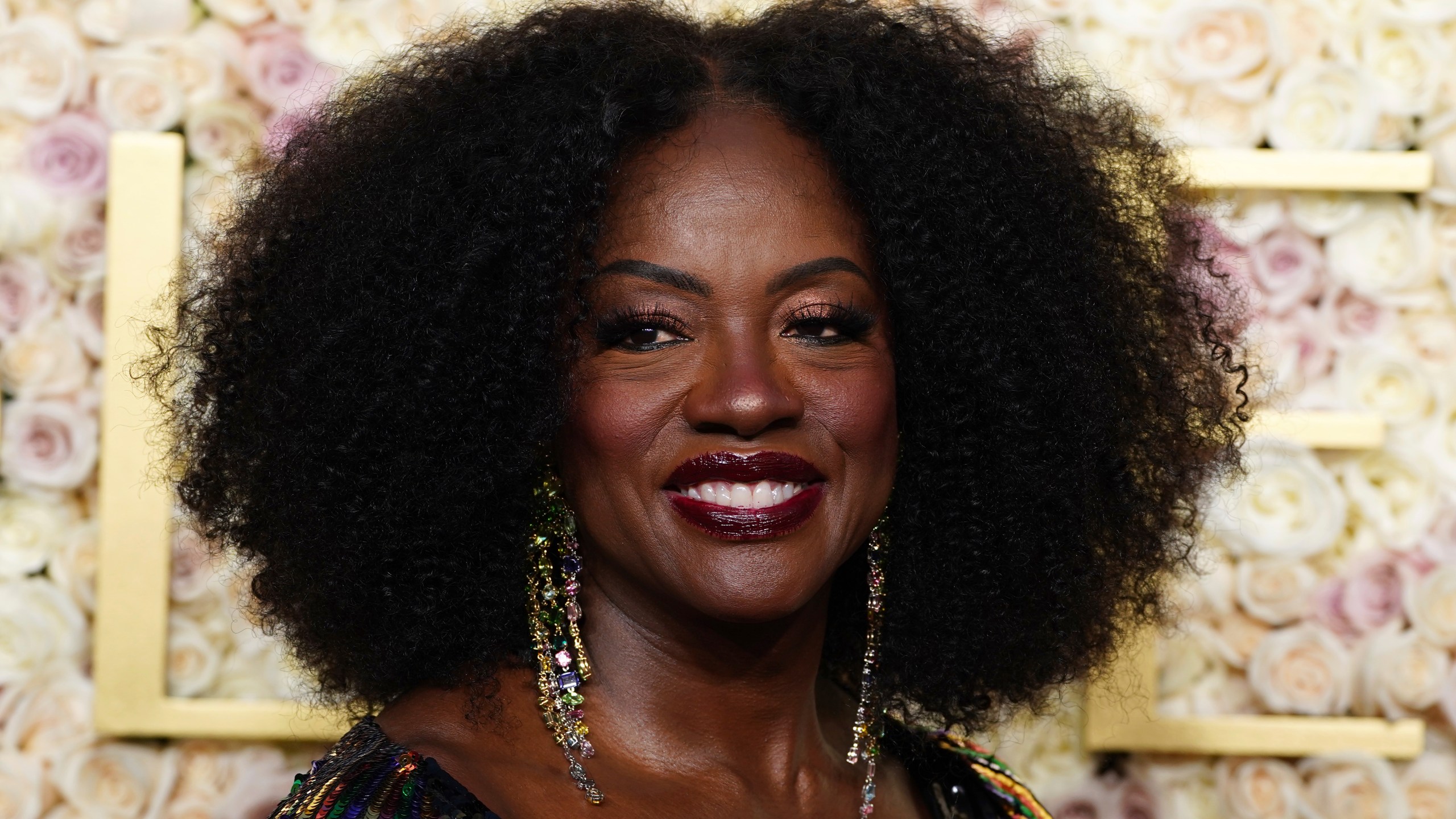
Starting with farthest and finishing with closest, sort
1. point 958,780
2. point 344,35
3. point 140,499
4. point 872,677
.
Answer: point 344,35
point 140,499
point 958,780
point 872,677

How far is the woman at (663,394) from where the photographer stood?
5.81 feet

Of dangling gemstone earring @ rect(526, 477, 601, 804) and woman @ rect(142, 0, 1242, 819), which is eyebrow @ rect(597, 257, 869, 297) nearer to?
woman @ rect(142, 0, 1242, 819)

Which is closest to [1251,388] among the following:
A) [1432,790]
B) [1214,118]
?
[1214,118]

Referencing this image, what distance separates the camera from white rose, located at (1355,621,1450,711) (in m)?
→ 2.91

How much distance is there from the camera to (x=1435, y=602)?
2.90m

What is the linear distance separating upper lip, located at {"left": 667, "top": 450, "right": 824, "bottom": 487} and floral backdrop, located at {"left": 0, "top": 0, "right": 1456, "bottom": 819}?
1217 mm

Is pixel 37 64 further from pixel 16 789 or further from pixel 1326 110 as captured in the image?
pixel 1326 110

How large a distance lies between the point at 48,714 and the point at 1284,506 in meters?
2.10

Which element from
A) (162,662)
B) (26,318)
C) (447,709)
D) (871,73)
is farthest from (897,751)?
(26,318)

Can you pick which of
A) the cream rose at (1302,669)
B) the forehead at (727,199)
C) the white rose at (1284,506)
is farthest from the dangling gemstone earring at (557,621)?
the cream rose at (1302,669)

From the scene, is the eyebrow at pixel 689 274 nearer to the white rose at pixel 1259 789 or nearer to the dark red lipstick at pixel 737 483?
the dark red lipstick at pixel 737 483

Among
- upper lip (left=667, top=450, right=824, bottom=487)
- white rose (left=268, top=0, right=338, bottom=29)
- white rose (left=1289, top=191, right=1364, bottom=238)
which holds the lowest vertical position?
upper lip (left=667, top=450, right=824, bottom=487)

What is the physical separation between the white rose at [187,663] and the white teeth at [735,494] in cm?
A: 140

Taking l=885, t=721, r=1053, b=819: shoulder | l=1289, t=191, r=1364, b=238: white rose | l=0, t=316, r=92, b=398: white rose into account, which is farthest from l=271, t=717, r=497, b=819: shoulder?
l=1289, t=191, r=1364, b=238: white rose
